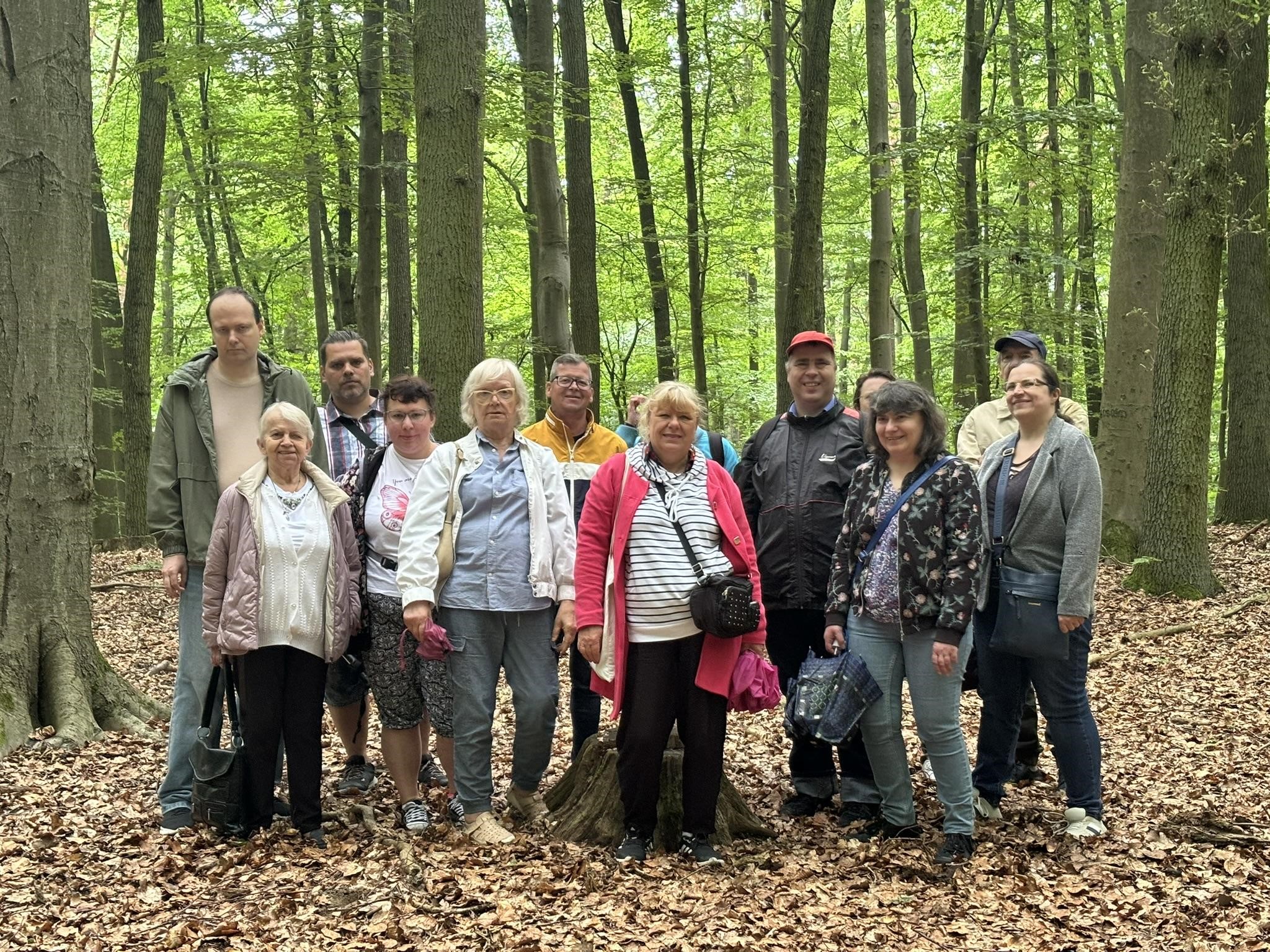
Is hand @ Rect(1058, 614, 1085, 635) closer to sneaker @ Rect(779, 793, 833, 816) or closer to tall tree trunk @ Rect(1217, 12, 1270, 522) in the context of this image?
sneaker @ Rect(779, 793, 833, 816)

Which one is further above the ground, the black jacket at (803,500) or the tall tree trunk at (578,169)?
the tall tree trunk at (578,169)

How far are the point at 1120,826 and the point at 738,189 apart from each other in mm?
15309

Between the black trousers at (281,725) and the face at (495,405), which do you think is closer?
the black trousers at (281,725)

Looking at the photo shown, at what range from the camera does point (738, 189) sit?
18.5 metres

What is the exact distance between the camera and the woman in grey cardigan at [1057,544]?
4398 mm

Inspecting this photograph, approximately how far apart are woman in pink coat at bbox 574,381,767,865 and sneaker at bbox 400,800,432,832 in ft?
3.15

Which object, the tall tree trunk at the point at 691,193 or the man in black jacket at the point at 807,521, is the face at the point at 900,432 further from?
the tall tree trunk at the point at 691,193

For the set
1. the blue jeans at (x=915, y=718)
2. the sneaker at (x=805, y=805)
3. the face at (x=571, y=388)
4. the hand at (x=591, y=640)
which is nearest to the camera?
the blue jeans at (x=915, y=718)

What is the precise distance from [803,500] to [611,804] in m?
1.67

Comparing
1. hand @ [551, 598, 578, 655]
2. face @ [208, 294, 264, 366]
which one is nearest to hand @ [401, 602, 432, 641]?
hand @ [551, 598, 578, 655]

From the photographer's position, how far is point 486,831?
4527 mm

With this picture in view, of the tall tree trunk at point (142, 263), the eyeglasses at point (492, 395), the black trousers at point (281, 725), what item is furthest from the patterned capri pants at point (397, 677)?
the tall tree trunk at point (142, 263)

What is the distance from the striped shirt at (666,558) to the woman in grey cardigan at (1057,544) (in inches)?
49.3

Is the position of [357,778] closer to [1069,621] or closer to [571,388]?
[571,388]
